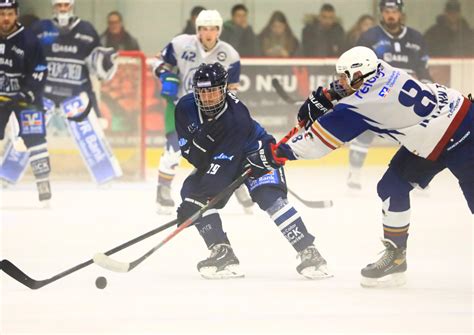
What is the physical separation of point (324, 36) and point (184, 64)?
2.66 meters

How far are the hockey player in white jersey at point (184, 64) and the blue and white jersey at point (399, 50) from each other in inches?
61.1

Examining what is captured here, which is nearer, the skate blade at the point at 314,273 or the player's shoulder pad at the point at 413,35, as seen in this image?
A: the skate blade at the point at 314,273

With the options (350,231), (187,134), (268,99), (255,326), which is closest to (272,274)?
(187,134)

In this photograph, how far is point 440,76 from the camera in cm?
955

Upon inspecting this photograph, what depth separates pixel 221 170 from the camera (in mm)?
4961

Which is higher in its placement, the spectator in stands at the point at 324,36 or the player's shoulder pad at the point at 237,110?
the player's shoulder pad at the point at 237,110

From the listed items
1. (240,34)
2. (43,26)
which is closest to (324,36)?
(240,34)

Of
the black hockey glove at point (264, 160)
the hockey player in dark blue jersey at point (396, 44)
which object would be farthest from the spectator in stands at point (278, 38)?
the black hockey glove at point (264, 160)

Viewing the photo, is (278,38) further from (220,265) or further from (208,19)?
(220,265)

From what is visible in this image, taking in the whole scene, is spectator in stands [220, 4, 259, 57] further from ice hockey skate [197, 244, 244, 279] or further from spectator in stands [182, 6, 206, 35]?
ice hockey skate [197, 244, 244, 279]

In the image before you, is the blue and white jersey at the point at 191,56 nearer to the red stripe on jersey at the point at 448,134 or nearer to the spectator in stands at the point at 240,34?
the spectator in stands at the point at 240,34

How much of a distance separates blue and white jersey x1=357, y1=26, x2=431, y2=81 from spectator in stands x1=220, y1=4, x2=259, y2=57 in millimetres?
1314

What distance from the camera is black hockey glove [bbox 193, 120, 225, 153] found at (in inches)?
196

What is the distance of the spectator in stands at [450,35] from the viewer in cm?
969
